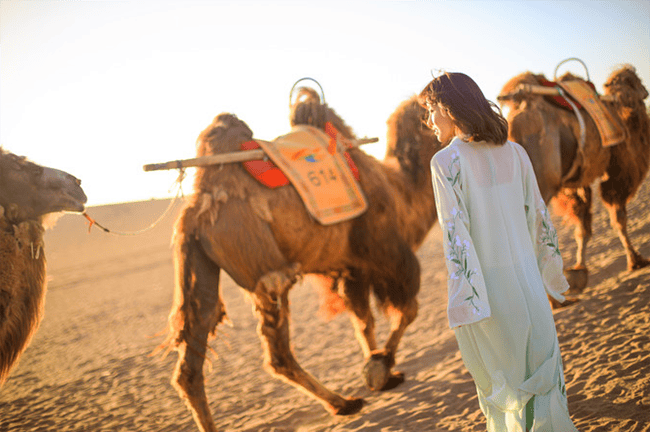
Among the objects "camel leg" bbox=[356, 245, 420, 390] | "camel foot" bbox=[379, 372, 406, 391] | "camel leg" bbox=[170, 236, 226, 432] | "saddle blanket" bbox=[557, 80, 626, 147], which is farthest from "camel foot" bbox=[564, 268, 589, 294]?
"camel leg" bbox=[170, 236, 226, 432]

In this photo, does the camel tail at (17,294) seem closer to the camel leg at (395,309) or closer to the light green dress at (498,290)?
the light green dress at (498,290)

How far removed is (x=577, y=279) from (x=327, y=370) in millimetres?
2968

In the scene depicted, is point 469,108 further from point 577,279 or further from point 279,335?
point 577,279

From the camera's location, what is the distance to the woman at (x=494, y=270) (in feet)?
6.42

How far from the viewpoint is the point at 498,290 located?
200cm

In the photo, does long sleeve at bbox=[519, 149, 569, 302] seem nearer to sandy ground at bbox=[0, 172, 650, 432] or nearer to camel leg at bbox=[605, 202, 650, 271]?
sandy ground at bbox=[0, 172, 650, 432]

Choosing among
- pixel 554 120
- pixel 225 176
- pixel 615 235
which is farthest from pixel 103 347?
pixel 615 235

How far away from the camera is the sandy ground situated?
3184mm

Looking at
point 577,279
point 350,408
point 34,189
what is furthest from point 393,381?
point 34,189

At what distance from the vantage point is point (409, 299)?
4.29 meters

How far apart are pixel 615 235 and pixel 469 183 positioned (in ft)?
21.9

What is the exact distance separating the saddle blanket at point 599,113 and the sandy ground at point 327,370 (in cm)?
148

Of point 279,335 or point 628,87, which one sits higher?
point 628,87

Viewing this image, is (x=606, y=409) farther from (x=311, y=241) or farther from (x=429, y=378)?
(x=311, y=241)
